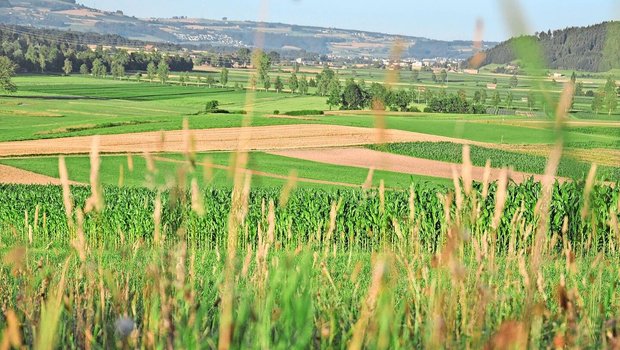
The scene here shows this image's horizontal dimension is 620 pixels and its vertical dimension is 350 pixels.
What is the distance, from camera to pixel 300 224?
2195cm

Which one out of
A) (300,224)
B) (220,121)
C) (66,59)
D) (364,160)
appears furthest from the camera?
(66,59)

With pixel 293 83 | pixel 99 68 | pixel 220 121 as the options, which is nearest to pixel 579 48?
pixel 220 121

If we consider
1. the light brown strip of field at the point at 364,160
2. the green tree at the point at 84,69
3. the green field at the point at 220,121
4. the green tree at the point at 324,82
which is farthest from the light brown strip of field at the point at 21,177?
the green tree at the point at 84,69

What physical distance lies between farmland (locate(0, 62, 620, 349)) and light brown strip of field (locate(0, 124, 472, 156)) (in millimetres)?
388

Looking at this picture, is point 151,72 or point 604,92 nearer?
point 604,92

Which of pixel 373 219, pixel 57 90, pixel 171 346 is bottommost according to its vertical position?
pixel 57 90

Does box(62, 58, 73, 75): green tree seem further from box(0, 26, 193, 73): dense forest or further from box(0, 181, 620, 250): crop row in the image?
box(0, 181, 620, 250): crop row

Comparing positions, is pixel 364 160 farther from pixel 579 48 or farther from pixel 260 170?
pixel 579 48

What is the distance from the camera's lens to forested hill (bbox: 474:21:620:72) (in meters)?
1.40

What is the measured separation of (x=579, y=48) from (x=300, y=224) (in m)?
19.2

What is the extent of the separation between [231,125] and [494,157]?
24.6 m

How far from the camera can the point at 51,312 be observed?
58.4 inches

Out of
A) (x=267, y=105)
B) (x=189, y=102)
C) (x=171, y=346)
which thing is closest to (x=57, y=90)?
(x=189, y=102)

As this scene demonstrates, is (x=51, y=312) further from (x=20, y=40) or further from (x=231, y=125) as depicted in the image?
(x=20, y=40)
